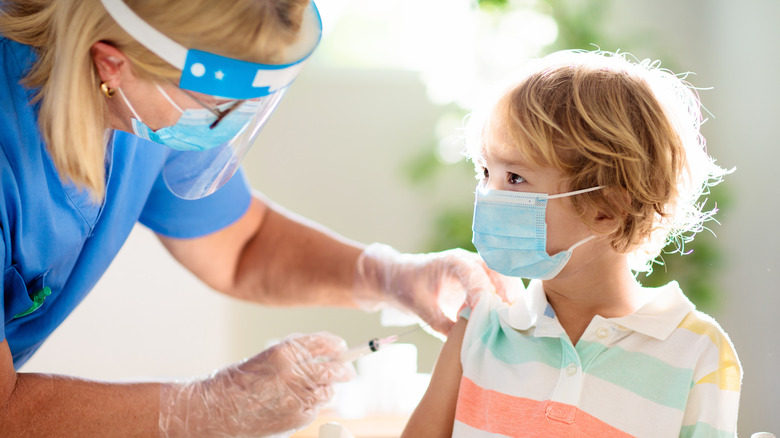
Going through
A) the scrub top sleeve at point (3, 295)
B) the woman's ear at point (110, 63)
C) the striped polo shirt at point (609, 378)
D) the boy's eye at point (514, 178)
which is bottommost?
the scrub top sleeve at point (3, 295)

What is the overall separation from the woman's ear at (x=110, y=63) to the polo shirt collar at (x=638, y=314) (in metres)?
0.75

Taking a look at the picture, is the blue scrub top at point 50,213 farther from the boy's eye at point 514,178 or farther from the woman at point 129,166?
the boy's eye at point 514,178

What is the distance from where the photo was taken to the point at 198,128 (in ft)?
3.92

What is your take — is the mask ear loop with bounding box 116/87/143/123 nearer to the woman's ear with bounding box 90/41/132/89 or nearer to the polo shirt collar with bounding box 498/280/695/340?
the woman's ear with bounding box 90/41/132/89

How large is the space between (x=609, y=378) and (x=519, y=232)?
0.27m

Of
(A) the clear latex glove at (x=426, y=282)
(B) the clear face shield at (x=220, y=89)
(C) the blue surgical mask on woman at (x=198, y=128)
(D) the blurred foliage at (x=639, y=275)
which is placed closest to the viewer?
(B) the clear face shield at (x=220, y=89)

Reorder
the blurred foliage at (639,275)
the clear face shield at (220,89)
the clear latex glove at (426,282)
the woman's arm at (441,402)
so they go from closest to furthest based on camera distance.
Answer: the clear face shield at (220,89) < the woman's arm at (441,402) < the clear latex glove at (426,282) < the blurred foliage at (639,275)

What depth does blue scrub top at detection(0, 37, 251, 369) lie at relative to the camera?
119cm

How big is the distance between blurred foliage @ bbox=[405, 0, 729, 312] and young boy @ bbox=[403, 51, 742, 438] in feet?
2.54

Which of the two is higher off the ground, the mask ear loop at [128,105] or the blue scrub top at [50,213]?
the mask ear loop at [128,105]

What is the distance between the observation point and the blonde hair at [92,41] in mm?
1067

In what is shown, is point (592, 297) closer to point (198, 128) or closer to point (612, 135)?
point (612, 135)

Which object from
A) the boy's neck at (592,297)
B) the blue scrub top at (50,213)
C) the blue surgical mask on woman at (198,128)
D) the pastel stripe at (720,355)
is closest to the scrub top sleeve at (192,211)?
the blue scrub top at (50,213)

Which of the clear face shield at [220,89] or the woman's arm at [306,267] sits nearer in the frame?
the clear face shield at [220,89]
